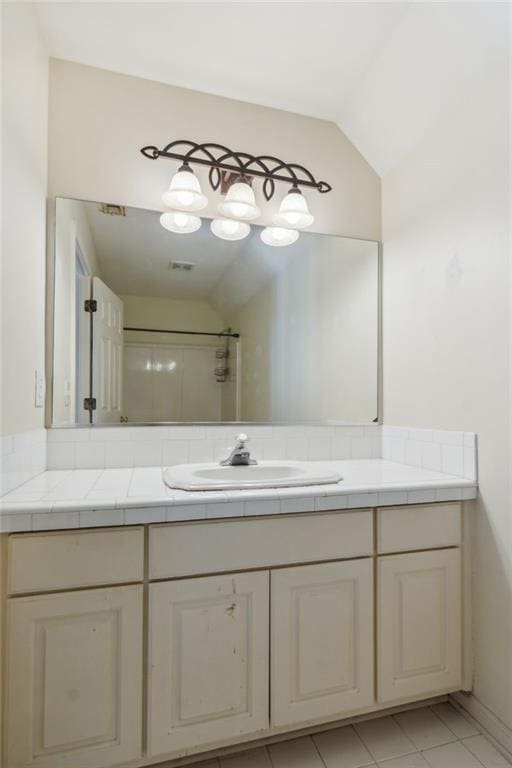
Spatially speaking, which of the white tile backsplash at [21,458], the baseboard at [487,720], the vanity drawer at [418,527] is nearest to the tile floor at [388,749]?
the baseboard at [487,720]

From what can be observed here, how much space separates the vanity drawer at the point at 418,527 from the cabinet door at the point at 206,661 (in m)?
0.42

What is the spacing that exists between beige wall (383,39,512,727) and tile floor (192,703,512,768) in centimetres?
13

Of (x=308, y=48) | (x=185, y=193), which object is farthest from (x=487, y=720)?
(x=308, y=48)

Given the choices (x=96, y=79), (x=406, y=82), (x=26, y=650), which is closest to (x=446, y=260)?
(x=406, y=82)

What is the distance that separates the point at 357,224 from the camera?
76.7 inches

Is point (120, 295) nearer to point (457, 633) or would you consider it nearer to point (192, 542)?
point (192, 542)

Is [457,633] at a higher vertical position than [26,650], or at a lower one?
lower

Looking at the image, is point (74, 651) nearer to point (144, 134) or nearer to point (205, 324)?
point (205, 324)

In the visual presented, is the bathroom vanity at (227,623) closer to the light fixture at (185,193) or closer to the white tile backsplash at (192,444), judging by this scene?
the white tile backsplash at (192,444)

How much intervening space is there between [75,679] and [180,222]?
5.21ft

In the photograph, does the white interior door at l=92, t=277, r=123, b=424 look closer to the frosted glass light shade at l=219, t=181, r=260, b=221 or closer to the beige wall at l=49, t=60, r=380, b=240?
the beige wall at l=49, t=60, r=380, b=240

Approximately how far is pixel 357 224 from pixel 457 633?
5.72 feet

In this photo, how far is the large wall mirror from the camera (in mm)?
1588

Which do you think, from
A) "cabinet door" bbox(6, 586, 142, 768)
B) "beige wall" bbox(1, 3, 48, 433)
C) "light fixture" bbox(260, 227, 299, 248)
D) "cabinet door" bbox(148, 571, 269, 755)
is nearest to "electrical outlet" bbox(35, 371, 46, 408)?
"beige wall" bbox(1, 3, 48, 433)
